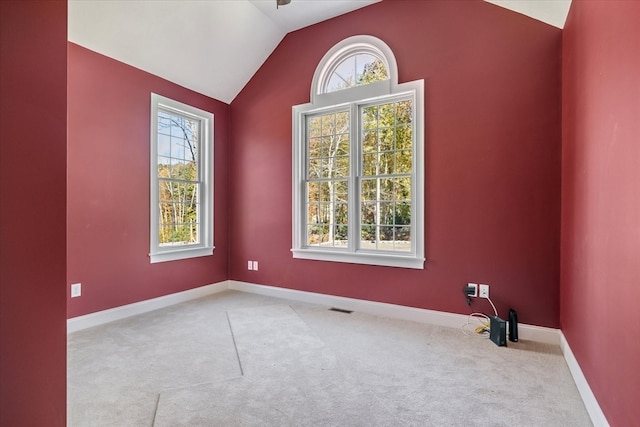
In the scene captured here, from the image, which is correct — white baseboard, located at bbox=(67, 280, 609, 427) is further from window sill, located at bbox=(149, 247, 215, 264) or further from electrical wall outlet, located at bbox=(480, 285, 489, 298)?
window sill, located at bbox=(149, 247, 215, 264)

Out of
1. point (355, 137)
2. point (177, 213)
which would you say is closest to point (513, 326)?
point (355, 137)

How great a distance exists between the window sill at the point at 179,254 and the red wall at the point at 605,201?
12.8 ft

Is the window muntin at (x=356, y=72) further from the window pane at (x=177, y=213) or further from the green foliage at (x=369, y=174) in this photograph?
the window pane at (x=177, y=213)

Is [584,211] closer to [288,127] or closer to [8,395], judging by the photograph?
[8,395]

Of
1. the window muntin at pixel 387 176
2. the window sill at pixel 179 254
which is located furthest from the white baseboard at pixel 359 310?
the window muntin at pixel 387 176

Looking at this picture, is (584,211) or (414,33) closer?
(584,211)

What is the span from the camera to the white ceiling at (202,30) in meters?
2.96

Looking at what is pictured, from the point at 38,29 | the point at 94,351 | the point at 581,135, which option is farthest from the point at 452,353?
the point at 38,29

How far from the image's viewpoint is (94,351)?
8.57 ft

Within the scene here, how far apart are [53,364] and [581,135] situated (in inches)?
121

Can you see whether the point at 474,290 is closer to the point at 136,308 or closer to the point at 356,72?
the point at 356,72

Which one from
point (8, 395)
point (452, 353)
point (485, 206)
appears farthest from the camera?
point (485, 206)

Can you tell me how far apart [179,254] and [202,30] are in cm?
259

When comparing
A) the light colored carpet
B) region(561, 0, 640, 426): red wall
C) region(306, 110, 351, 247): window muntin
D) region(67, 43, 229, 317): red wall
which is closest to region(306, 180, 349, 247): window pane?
region(306, 110, 351, 247): window muntin
